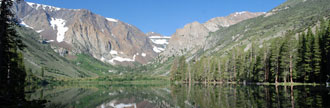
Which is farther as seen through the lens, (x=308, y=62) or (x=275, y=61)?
(x=275, y=61)

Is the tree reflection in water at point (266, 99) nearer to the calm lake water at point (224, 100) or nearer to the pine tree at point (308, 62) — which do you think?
the calm lake water at point (224, 100)

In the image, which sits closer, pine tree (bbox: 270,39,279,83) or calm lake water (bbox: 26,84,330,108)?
calm lake water (bbox: 26,84,330,108)

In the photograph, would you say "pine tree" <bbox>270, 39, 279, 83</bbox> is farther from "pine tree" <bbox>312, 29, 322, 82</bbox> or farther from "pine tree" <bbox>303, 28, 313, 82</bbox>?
"pine tree" <bbox>312, 29, 322, 82</bbox>

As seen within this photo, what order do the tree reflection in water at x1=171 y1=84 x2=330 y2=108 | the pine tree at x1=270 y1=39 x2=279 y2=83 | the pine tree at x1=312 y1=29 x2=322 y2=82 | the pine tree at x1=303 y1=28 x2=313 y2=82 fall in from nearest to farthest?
the tree reflection in water at x1=171 y1=84 x2=330 y2=108, the pine tree at x1=312 y1=29 x2=322 y2=82, the pine tree at x1=303 y1=28 x2=313 y2=82, the pine tree at x1=270 y1=39 x2=279 y2=83

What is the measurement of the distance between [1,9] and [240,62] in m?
84.1

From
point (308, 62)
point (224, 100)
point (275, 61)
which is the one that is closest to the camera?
point (224, 100)

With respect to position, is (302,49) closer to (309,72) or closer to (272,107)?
(309,72)

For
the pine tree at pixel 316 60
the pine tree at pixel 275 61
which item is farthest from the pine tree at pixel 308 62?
the pine tree at pixel 275 61

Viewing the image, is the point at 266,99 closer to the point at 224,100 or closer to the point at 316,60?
the point at 224,100

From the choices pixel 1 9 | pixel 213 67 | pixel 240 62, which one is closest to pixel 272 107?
pixel 1 9

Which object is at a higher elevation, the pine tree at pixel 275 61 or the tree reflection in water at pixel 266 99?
the pine tree at pixel 275 61

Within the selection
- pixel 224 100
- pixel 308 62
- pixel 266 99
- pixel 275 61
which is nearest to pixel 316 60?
pixel 308 62

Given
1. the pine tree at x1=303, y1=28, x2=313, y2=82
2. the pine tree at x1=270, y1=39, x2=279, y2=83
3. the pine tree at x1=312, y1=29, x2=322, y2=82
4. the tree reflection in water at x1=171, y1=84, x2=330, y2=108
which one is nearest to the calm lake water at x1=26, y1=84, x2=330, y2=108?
the tree reflection in water at x1=171, y1=84, x2=330, y2=108

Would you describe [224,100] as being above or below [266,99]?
below
